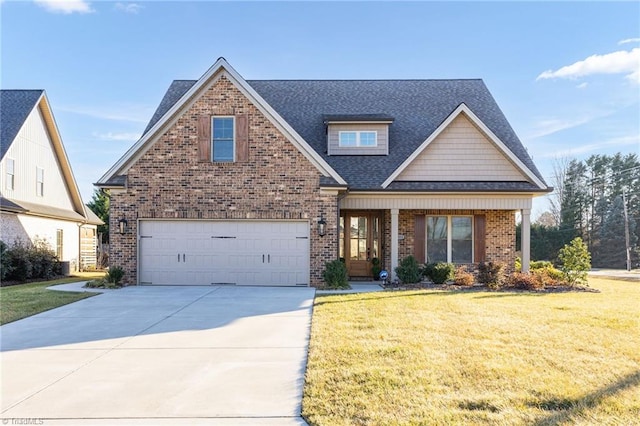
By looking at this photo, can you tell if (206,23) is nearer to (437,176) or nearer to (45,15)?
(45,15)

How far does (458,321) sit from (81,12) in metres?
14.4

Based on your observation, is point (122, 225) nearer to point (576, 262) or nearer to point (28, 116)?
point (28, 116)

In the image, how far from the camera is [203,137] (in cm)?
1348

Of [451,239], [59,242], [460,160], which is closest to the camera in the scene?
[460,160]

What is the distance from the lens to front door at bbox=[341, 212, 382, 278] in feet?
52.0

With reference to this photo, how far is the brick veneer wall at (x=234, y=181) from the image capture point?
531 inches

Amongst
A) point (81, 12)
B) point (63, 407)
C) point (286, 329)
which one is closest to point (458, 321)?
point (286, 329)

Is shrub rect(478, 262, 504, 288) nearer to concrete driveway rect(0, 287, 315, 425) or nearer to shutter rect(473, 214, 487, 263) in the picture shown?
shutter rect(473, 214, 487, 263)

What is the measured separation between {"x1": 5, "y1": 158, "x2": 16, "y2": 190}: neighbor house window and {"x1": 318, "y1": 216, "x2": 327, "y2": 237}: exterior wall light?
13.9 m

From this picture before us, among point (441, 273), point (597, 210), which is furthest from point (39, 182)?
point (597, 210)

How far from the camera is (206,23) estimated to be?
1492cm

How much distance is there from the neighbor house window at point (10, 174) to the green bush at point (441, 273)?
17.6 meters

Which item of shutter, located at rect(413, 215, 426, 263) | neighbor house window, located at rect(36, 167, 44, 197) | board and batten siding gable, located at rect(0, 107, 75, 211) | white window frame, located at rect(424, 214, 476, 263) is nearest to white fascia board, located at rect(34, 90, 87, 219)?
board and batten siding gable, located at rect(0, 107, 75, 211)

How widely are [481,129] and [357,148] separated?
4371 mm
